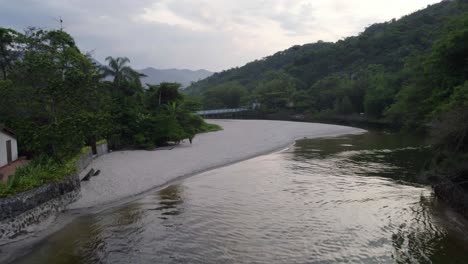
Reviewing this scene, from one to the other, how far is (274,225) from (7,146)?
58.2 feet

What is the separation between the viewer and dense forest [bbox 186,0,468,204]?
58.5 feet

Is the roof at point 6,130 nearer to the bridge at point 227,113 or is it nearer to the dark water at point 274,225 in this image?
the dark water at point 274,225

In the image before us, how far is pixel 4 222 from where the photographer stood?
12.8 meters

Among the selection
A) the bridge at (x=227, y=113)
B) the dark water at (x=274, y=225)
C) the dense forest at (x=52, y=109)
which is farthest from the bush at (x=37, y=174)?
the bridge at (x=227, y=113)

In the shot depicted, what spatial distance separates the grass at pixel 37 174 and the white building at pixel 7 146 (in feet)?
13.8

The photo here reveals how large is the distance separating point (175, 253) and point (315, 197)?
30.6 feet

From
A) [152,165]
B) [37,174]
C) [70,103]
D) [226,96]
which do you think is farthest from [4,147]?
[226,96]

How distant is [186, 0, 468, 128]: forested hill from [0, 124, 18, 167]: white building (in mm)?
28769

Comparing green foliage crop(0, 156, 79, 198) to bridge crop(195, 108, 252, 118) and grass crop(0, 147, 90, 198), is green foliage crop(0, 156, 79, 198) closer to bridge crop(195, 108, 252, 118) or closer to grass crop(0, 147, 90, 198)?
grass crop(0, 147, 90, 198)

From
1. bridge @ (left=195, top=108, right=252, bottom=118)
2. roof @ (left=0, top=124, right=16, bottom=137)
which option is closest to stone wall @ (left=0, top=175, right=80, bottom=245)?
roof @ (left=0, top=124, right=16, bottom=137)

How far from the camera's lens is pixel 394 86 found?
72.5 meters

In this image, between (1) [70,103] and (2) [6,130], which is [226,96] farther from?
(1) [70,103]

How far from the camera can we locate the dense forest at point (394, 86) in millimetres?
17844

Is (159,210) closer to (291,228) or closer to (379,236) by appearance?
(291,228)
